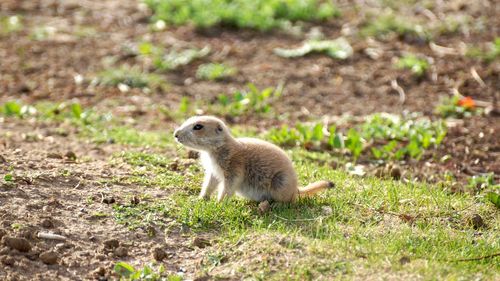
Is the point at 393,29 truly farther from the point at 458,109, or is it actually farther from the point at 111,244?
the point at 111,244

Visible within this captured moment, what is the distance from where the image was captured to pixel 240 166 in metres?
6.70

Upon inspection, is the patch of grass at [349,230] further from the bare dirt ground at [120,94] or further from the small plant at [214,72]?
the small plant at [214,72]

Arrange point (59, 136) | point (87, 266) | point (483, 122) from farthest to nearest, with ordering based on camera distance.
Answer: point (483, 122) < point (59, 136) < point (87, 266)

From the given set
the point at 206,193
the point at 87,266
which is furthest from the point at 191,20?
the point at 87,266

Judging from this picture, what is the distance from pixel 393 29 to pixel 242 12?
2532 mm

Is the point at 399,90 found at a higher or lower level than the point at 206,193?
lower

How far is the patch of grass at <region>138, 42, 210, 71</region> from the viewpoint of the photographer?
465 inches

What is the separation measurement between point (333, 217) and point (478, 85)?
5639 mm

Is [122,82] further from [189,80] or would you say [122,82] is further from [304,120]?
[304,120]

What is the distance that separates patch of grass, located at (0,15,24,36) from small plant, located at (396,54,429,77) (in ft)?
20.8

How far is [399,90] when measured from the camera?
1109 centimetres

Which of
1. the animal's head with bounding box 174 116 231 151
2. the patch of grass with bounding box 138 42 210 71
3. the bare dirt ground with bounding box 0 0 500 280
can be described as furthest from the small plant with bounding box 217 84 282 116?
the animal's head with bounding box 174 116 231 151

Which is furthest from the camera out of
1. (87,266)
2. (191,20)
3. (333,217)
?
(191,20)

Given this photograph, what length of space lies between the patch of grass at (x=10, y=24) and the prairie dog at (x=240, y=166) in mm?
7339
